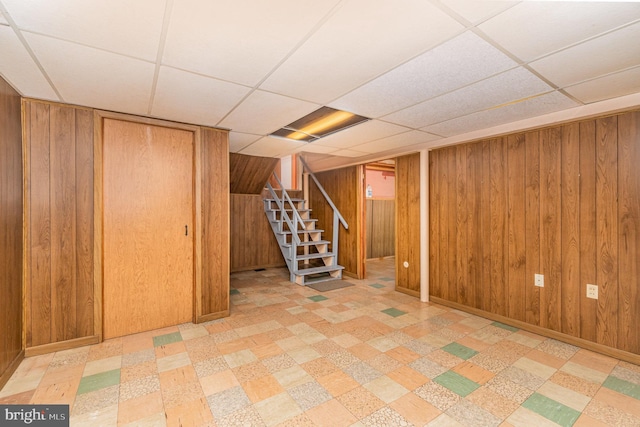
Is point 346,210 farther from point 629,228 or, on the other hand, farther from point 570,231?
point 629,228

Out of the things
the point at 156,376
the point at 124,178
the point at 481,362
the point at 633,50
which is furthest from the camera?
the point at 124,178

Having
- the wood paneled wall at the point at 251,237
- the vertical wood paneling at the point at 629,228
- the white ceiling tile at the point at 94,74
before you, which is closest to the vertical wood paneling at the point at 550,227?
the vertical wood paneling at the point at 629,228

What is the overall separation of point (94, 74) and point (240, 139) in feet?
5.95

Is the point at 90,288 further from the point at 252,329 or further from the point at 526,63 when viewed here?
the point at 526,63

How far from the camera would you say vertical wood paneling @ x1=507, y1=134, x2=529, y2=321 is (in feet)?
9.76

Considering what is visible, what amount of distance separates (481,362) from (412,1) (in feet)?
8.49

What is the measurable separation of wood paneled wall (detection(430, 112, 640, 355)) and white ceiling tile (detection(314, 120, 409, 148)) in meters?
1.01

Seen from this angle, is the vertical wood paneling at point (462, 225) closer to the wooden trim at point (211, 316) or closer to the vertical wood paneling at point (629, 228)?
the vertical wood paneling at point (629, 228)

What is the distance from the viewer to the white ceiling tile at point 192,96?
78.1 inches

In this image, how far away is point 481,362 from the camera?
2.32 metres

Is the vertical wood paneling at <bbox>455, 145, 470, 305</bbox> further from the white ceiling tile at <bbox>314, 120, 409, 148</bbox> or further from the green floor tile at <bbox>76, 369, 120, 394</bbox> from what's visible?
the green floor tile at <bbox>76, 369, 120, 394</bbox>

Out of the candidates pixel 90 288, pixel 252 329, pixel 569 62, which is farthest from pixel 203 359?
pixel 569 62

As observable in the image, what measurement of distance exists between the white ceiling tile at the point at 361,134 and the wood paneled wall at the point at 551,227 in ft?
3.33

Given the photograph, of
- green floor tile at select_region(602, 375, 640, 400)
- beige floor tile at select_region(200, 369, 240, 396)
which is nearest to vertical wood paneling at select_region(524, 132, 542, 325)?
green floor tile at select_region(602, 375, 640, 400)
